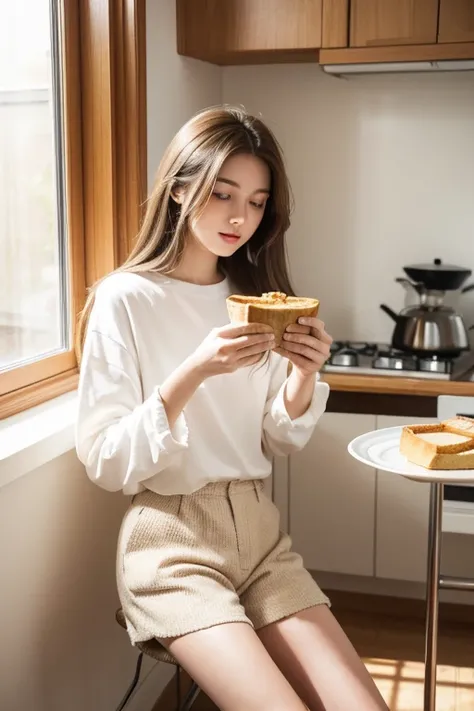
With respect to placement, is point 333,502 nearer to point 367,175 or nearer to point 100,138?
point 367,175

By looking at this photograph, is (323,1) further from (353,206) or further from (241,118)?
(241,118)

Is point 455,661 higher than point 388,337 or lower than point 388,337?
lower

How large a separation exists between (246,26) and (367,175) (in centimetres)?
72

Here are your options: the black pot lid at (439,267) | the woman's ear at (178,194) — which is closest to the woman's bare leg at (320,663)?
the woman's ear at (178,194)

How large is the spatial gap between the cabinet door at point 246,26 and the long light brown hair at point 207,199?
92cm

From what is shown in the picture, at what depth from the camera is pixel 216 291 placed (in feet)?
6.45

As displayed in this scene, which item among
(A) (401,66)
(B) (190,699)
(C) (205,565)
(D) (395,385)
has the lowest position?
(B) (190,699)

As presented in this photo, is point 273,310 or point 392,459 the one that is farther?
point 392,459

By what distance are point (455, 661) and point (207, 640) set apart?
136 centimetres

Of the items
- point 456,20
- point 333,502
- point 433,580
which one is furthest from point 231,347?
point 456,20

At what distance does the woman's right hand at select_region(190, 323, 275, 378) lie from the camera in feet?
5.22

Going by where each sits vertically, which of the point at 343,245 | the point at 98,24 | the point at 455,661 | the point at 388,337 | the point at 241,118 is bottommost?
the point at 455,661

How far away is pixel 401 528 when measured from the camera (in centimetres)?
284

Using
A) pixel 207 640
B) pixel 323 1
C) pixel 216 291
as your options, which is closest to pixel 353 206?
pixel 323 1
